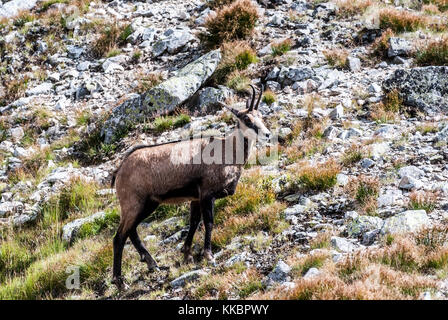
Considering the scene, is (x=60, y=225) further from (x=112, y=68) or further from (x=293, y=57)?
(x=293, y=57)

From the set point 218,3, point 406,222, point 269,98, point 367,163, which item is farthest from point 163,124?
point 406,222

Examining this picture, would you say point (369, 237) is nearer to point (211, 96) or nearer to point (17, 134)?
point (211, 96)

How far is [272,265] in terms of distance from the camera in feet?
25.6

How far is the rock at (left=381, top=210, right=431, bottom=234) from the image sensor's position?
7656 mm

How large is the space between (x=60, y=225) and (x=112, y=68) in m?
7.01

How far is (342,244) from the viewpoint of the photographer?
25.3ft

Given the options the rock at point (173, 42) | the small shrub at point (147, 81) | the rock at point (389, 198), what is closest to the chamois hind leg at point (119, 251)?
the rock at point (389, 198)

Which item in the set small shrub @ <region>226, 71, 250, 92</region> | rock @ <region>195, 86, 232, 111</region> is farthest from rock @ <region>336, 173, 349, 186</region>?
small shrub @ <region>226, 71, 250, 92</region>

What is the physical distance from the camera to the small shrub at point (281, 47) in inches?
609

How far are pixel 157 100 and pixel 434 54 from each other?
774 cm

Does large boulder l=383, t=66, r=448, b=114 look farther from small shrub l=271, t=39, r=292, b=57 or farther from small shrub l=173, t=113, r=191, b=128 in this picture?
small shrub l=173, t=113, r=191, b=128

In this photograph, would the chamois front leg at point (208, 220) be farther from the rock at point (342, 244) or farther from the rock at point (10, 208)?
the rock at point (10, 208)

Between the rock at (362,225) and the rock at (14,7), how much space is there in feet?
56.7
